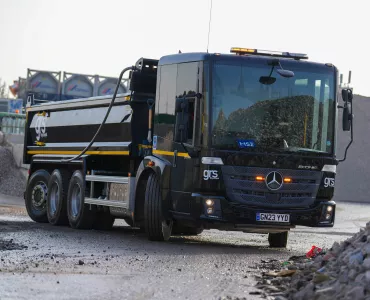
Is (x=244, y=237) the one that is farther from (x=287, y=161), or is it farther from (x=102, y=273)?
(x=102, y=273)

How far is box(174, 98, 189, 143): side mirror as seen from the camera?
1446cm

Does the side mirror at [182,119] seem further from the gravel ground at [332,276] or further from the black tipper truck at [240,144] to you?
the gravel ground at [332,276]

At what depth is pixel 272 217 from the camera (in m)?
14.6

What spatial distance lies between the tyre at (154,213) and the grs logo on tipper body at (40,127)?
257 inches

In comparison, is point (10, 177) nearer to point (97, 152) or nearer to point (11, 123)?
point (11, 123)

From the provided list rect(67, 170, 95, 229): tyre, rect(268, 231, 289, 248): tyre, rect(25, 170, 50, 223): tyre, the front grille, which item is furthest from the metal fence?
the front grille

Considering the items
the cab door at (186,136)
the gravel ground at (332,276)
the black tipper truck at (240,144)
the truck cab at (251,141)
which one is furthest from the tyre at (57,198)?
the gravel ground at (332,276)

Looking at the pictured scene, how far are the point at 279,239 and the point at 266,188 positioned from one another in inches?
82.0

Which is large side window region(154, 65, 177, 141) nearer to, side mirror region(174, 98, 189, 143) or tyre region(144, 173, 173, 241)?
side mirror region(174, 98, 189, 143)

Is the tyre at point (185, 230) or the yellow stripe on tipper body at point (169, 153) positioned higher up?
the yellow stripe on tipper body at point (169, 153)

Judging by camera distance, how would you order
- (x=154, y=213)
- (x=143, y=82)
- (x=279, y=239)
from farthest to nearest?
(x=143, y=82) → (x=279, y=239) → (x=154, y=213)

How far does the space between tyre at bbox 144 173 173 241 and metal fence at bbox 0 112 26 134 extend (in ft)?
141

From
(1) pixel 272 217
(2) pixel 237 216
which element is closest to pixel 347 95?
(1) pixel 272 217

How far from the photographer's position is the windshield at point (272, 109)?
1448 cm
